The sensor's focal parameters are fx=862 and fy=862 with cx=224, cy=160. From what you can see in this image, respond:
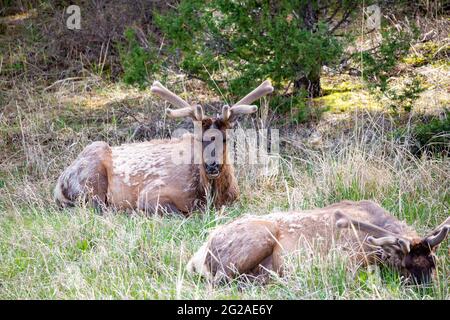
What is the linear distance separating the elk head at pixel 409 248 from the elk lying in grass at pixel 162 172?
9.74 ft

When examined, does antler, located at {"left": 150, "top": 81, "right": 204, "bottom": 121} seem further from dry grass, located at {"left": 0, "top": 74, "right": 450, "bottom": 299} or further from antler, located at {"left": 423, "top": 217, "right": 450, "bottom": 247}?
antler, located at {"left": 423, "top": 217, "right": 450, "bottom": 247}

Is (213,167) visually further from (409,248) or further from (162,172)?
(409,248)

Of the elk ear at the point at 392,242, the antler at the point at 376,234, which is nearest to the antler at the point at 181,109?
the antler at the point at 376,234

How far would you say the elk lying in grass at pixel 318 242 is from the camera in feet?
21.9

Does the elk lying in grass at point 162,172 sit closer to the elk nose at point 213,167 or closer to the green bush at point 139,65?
the elk nose at point 213,167

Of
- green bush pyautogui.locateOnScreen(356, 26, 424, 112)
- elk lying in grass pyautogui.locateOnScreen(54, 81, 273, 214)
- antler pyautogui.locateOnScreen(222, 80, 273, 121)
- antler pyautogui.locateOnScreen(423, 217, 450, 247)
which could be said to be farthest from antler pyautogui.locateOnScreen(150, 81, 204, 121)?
antler pyautogui.locateOnScreen(423, 217, 450, 247)

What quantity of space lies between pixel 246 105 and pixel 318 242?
2894mm

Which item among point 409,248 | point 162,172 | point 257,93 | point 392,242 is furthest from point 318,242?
point 162,172

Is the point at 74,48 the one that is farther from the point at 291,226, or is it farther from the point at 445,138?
the point at 291,226

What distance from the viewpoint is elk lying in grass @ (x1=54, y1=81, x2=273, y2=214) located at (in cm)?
954

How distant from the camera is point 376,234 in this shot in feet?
22.6

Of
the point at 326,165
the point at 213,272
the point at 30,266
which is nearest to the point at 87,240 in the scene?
the point at 30,266

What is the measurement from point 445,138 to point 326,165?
1.55m

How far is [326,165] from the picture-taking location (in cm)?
915
